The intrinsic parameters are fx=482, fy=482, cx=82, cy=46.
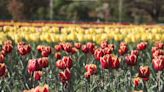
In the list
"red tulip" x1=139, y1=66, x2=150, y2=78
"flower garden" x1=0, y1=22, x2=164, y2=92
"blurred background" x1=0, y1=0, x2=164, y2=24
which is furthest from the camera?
"blurred background" x1=0, y1=0, x2=164, y2=24

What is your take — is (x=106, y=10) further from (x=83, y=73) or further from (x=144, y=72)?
(x=144, y=72)

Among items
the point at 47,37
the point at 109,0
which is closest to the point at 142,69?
the point at 47,37

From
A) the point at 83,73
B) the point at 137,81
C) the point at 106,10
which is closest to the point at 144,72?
the point at 137,81

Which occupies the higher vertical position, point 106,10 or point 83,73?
point 83,73

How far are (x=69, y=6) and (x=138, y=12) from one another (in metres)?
8.77

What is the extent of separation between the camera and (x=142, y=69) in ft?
16.3

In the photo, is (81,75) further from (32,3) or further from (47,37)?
(32,3)

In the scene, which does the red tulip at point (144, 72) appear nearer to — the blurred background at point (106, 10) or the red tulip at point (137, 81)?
the red tulip at point (137, 81)

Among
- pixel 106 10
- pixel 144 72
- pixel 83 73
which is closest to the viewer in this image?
pixel 144 72

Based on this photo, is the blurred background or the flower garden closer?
the flower garden

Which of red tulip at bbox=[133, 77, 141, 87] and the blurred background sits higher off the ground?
red tulip at bbox=[133, 77, 141, 87]

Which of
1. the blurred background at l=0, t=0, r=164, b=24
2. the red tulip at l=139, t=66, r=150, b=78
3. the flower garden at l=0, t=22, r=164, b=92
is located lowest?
the blurred background at l=0, t=0, r=164, b=24

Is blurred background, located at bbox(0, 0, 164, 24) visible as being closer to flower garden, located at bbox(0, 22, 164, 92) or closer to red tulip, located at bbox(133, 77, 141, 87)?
flower garden, located at bbox(0, 22, 164, 92)

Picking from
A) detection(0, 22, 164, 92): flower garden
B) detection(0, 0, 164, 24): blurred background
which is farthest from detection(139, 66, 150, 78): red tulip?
detection(0, 0, 164, 24): blurred background
